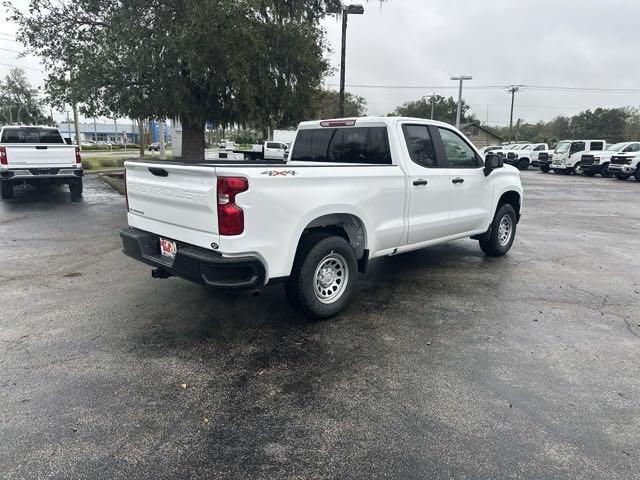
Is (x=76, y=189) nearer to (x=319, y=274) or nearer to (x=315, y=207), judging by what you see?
(x=319, y=274)

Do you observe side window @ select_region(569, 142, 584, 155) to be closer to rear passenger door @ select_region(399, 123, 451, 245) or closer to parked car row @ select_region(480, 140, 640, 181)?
parked car row @ select_region(480, 140, 640, 181)

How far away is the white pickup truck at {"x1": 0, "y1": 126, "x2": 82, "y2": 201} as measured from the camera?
11.6 metres

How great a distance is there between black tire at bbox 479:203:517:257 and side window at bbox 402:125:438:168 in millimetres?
1927

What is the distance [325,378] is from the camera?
344 cm

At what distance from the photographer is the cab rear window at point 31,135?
12352mm

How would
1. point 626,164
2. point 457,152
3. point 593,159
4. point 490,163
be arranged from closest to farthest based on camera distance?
point 457,152
point 490,163
point 626,164
point 593,159

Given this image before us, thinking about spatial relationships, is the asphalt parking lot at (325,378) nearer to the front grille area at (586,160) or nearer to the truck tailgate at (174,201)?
the truck tailgate at (174,201)

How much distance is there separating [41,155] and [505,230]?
36.7 feet

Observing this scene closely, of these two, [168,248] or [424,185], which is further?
[424,185]

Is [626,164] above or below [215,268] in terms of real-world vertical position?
above

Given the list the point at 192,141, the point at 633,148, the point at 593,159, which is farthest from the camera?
the point at 593,159

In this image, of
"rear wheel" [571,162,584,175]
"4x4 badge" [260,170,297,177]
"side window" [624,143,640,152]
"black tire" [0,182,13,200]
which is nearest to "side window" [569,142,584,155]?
"rear wheel" [571,162,584,175]

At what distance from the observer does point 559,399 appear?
125 inches

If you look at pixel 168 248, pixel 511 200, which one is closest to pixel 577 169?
pixel 511 200
